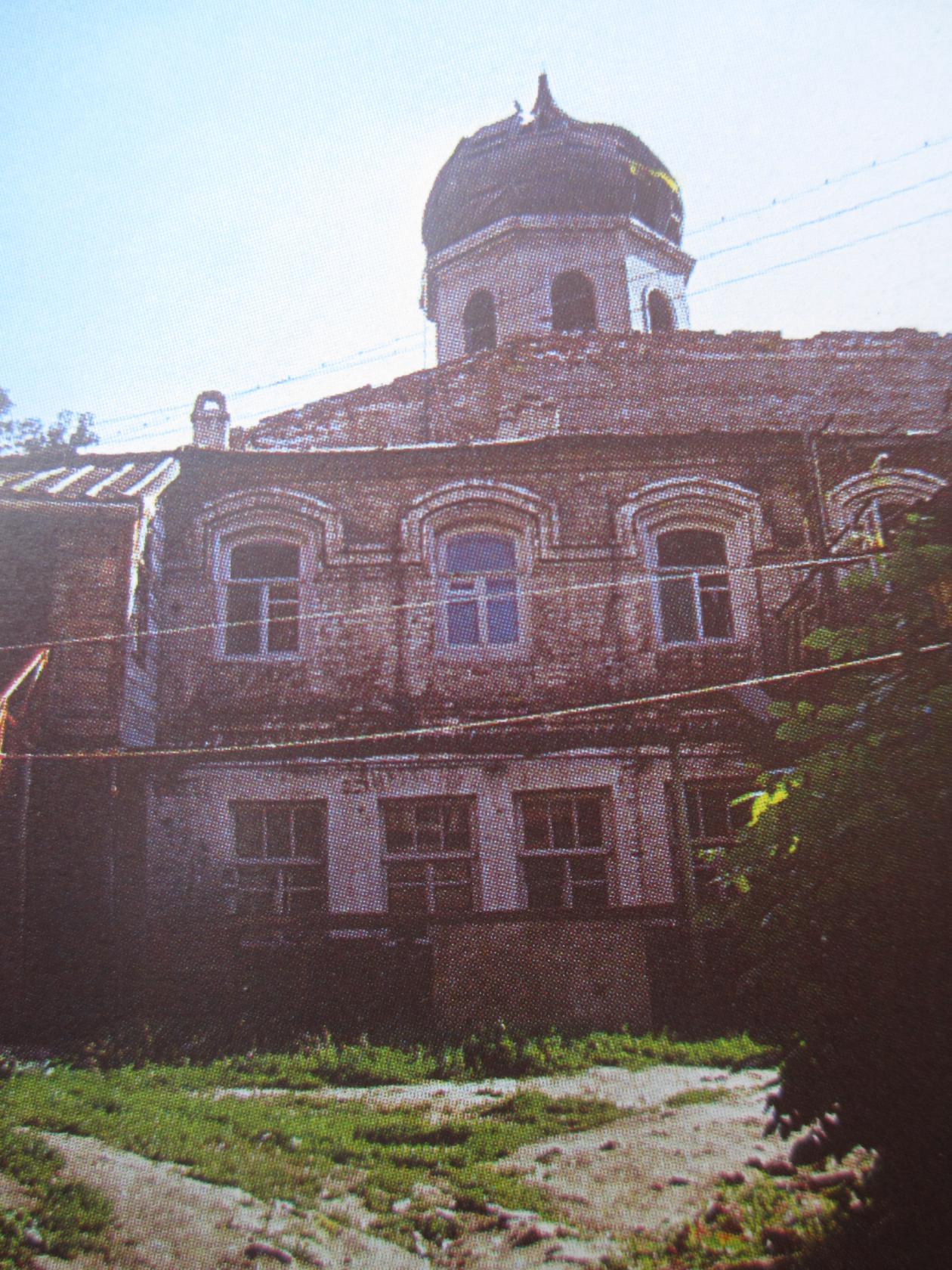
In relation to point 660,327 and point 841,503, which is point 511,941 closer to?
point 841,503

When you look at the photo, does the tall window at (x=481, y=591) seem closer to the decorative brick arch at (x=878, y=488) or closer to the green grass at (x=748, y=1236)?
the decorative brick arch at (x=878, y=488)

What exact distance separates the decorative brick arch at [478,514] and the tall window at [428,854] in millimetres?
2914

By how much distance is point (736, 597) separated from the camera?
9891 mm

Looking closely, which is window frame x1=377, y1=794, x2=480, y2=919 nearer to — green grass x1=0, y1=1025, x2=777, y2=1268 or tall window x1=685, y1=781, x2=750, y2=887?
green grass x1=0, y1=1025, x2=777, y2=1268

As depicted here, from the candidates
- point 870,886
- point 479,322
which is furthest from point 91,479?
point 870,886

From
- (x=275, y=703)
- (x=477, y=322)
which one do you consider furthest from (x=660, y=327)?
(x=275, y=703)

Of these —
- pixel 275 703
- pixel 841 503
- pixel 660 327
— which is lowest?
pixel 275 703

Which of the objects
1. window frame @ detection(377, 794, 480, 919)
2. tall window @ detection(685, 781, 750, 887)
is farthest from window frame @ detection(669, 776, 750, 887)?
window frame @ detection(377, 794, 480, 919)

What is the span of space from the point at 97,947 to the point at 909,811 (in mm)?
7039

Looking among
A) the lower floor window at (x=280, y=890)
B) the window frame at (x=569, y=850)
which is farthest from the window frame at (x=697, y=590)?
the lower floor window at (x=280, y=890)

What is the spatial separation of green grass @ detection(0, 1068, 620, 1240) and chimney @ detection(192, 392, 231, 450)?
9.44 m

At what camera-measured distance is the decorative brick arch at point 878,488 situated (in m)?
10.3

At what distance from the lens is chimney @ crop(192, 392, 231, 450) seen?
42.2 feet

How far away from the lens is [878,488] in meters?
A: 10.4
